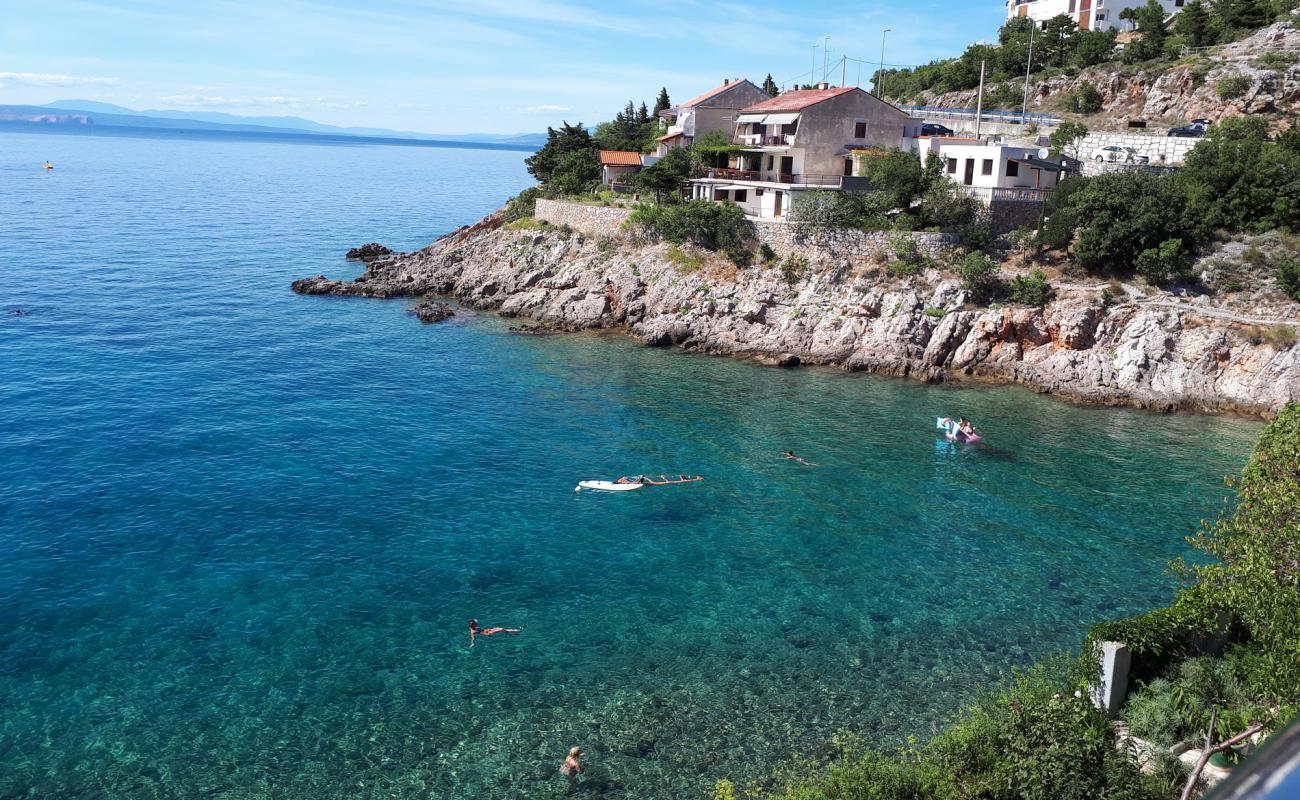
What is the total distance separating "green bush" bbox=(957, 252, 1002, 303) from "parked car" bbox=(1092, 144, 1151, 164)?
2334 cm

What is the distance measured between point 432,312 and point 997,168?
147 feet

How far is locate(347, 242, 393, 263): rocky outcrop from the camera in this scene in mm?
91250

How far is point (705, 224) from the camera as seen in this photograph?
210 feet

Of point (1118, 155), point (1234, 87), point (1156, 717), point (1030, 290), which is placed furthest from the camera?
point (1234, 87)

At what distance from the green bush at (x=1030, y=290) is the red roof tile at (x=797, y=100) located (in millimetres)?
23299

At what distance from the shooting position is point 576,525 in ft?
111

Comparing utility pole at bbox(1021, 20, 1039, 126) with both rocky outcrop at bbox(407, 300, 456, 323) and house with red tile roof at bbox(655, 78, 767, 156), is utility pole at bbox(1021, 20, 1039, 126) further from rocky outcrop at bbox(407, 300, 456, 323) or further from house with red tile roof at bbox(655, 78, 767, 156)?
rocky outcrop at bbox(407, 300, 456, 323)

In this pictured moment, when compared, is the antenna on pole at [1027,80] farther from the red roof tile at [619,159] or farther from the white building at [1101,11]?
the red roof tile at [619,159]

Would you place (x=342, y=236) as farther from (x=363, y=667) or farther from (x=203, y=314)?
(x=363, y=667)

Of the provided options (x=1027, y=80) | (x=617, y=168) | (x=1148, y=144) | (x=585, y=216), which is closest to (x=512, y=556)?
(x=585, y=216)

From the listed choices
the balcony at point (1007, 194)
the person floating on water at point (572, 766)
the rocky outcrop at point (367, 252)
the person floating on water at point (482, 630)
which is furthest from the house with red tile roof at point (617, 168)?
the person floating on water at point (572, 766)

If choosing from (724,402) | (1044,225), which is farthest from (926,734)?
(1044,225)

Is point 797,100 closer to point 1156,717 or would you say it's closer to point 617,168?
point 617,168

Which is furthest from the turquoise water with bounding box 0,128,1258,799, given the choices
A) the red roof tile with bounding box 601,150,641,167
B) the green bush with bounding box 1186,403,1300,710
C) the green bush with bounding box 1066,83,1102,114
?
the green bush with bounding box 1066,83,1102,114
